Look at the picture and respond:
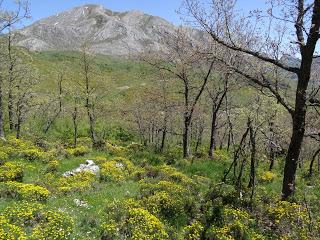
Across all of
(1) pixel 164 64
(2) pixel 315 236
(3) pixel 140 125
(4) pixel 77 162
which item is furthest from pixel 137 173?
(3) pixel 140 125

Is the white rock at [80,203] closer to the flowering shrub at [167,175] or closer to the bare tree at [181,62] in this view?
the flowering shrub at [167,175]

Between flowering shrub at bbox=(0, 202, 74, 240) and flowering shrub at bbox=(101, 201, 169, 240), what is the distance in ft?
3.52

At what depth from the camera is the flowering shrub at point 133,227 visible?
10008 mm

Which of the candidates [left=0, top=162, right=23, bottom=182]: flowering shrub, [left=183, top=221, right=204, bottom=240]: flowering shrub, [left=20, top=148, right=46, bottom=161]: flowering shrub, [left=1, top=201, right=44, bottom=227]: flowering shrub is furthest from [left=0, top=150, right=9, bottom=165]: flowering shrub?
[left=183, top=221, right=204, bottom=240]: flowering shrub

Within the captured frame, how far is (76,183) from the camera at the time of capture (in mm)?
16797

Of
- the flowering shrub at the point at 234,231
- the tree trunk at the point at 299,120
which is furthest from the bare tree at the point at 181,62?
the flowering shrub at the point at 234,231

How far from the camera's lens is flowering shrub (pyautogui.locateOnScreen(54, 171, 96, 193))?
1545 cm

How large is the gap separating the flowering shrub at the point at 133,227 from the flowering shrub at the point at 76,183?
4.45 m

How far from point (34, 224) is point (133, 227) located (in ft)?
8.84

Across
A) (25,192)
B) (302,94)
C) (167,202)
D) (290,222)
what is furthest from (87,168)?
(302,94)

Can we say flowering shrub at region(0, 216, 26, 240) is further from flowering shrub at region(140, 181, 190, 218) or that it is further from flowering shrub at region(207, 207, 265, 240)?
flowering shrub at region(207, 207, 265, 240)

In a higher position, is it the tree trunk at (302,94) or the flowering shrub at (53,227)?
the tree trunk at (302,94)

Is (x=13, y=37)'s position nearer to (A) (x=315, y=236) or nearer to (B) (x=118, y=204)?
(B) (x=118, y=204)

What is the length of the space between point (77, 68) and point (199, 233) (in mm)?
29146
